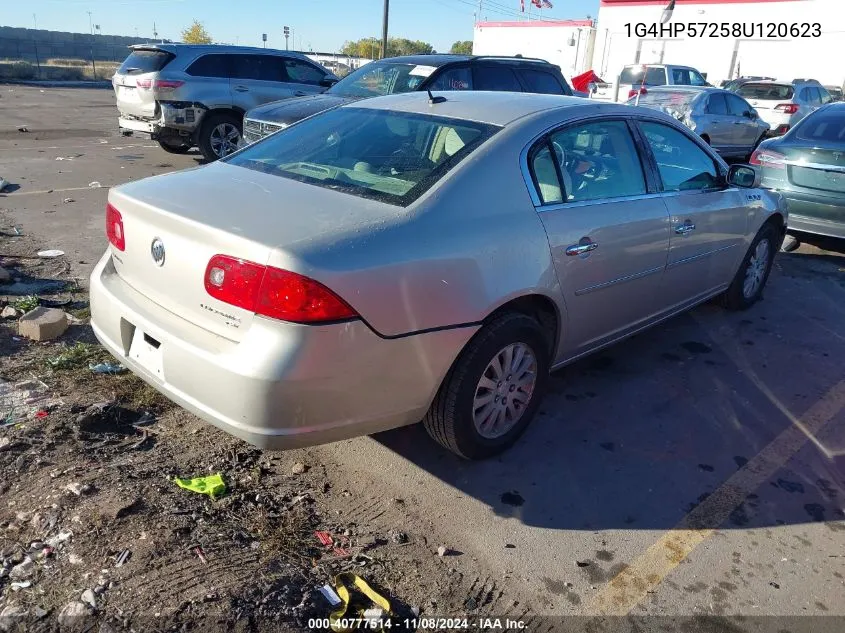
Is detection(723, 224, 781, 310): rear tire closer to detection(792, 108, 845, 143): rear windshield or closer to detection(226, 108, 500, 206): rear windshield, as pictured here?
detection(792, 108, 845, 143): rear windshield

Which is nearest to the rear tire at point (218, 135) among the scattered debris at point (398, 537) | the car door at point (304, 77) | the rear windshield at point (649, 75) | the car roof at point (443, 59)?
the car door at point (304, 77)

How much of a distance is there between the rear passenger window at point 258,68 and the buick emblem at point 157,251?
29.2 feet

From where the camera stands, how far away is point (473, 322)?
9.41 ft

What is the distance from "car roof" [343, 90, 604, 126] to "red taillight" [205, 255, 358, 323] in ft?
4.76

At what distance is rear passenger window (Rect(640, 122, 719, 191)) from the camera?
413cm

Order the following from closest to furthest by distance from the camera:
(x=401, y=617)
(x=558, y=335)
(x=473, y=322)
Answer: (x=401, y=617) < (x=473, y=322) < (x=558, y=335)

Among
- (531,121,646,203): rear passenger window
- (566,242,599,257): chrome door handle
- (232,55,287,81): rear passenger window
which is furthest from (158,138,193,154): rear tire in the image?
(566,242,599,257): chrome door handle

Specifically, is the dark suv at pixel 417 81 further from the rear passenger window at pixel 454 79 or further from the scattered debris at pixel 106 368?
the scattered debris at pixel 106 368

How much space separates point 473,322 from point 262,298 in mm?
915

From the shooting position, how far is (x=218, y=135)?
1070 centimetres

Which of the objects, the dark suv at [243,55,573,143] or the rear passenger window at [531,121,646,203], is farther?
the dark suv at [243,55,573,143]

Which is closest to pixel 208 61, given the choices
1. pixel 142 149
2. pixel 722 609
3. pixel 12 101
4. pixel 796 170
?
pixel 142 149

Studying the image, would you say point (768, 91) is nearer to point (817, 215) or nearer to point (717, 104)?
point (717, 104)

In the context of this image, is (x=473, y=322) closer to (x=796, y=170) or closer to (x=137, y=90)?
(x=796, y=170)
